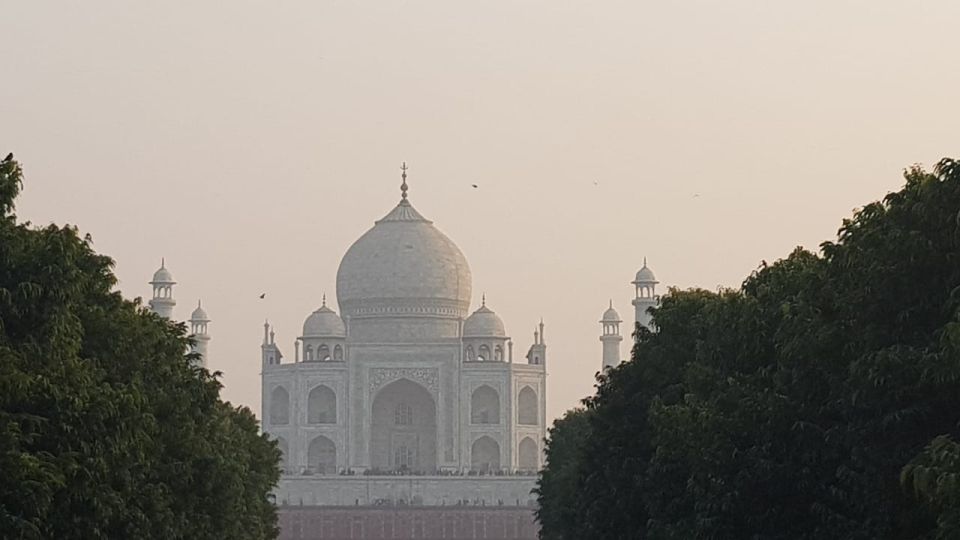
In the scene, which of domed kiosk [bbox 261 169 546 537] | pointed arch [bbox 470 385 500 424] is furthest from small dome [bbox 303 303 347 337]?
pointed arch [bbox 470 385 500 424]

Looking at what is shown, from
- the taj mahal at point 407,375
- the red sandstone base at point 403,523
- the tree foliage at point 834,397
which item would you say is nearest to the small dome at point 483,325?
the taj mahal at point 407,375

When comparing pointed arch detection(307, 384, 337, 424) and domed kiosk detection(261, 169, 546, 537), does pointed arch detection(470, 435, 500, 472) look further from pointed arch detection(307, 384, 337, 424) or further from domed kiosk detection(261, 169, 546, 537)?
pointed arch detection(307, 384, 337, 424)

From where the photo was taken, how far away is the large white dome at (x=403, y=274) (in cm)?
9462

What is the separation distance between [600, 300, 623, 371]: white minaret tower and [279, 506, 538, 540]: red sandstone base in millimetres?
17171

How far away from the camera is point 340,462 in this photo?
9375cm

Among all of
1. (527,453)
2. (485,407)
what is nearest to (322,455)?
(485,407)

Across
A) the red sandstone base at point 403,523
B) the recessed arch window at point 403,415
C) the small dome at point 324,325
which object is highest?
the small dome at point 324,325

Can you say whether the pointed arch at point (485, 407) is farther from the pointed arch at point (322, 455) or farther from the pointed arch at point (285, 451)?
the pointed arch at point (285, 451)

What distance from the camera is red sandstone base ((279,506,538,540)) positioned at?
263 ft

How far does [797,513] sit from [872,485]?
3371mm

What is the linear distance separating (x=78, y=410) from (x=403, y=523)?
196 ft

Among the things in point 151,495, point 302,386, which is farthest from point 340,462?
point 151,495

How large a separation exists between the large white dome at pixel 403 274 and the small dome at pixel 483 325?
1.00m

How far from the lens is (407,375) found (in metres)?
93.4
